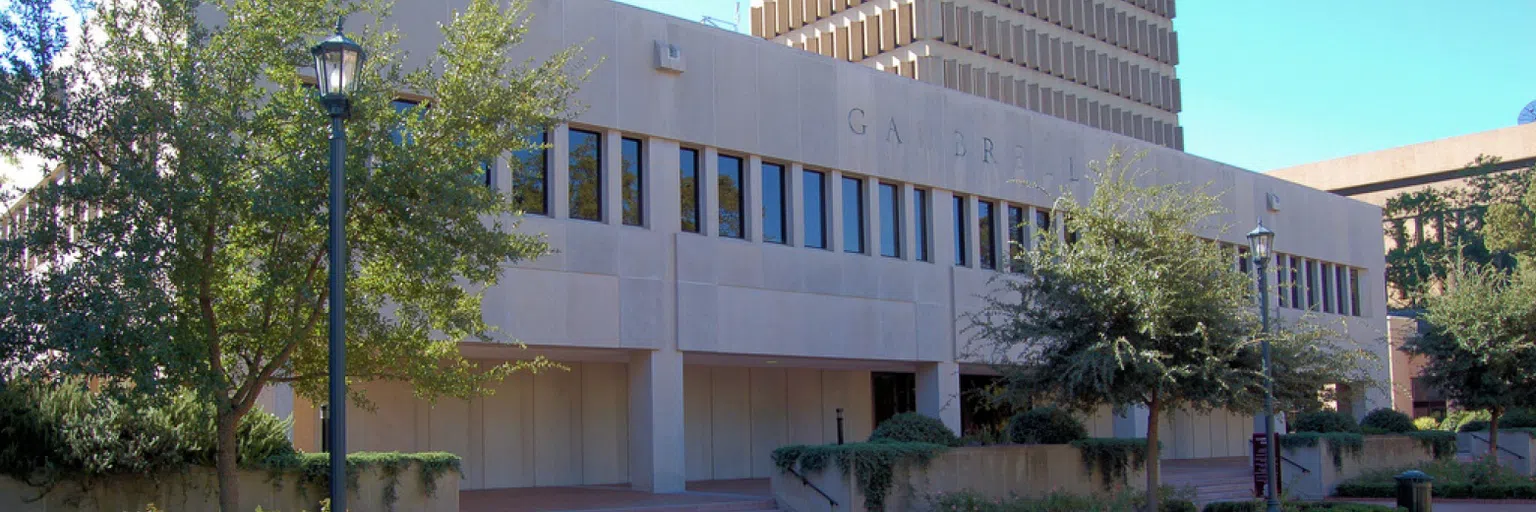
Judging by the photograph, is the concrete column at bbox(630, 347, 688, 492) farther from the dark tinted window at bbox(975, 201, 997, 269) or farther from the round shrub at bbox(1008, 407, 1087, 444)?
the dark tinted window at bbox(975, 201, 997, 269)

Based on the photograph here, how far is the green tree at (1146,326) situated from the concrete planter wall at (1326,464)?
833 centimetres

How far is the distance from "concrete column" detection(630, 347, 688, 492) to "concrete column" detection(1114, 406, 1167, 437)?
49.1 ft

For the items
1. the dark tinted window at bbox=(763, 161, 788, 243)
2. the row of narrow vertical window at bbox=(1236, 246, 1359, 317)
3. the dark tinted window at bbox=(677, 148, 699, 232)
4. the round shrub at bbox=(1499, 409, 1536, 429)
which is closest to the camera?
the dark tinted window at bbox=(677, 148, 699, 232)

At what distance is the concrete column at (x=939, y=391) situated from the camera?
30594mm

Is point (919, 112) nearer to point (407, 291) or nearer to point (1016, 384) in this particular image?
point (1016, 384)

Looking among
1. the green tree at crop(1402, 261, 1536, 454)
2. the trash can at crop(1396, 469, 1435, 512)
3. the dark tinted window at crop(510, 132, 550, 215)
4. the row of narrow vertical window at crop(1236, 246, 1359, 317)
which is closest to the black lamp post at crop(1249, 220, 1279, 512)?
the trash can at crop(1396, 469, 1435, 512)

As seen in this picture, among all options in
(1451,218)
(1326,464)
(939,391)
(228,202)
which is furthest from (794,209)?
(1451,218)

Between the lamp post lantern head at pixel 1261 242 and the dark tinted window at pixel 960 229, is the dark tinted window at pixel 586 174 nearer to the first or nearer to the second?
the dark tinted window at pixel 960 229

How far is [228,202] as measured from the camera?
12305 millimetres

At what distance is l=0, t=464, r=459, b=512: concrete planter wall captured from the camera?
14555mm

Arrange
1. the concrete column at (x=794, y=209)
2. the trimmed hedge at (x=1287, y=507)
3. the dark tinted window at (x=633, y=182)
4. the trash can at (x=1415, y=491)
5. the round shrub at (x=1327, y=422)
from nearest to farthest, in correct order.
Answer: the trash can at (x=1415, y=491), the trimmed hedge at (x=1287, y=507), the dark tinted window at (x=633, y=182), the concrete column at (x=794, y=209), the round shrub at (x=1327, y=422)

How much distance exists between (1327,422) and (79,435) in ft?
91.6

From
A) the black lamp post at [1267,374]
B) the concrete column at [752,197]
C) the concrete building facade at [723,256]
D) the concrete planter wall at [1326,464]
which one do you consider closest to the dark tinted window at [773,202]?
the concrete building facade at [723,256]

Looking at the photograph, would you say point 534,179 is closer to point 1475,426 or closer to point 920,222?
point 920,222
